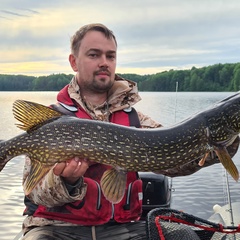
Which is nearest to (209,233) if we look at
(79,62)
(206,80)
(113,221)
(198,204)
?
(113,221)

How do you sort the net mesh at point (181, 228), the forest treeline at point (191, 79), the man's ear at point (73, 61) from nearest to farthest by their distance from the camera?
the net mesh at point (181, 228) → the man's ear at point (73, 61) → the forest treeline at point (191, 79)

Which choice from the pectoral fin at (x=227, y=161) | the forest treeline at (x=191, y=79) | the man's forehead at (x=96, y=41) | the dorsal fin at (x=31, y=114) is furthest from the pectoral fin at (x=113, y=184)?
the forest treeline at (x=191, y=79)

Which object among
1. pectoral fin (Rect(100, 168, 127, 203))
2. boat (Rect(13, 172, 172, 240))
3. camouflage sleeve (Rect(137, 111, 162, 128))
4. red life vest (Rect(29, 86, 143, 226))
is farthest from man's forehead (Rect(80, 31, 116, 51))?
boat (Rect(13, 172, 172, 240))

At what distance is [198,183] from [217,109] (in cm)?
581

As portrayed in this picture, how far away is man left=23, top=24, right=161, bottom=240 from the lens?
280cm

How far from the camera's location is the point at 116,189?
109 inches

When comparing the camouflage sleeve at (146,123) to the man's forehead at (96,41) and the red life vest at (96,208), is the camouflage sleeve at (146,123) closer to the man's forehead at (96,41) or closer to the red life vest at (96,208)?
the red life vest at (96,208)

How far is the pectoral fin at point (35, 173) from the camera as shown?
109 inches

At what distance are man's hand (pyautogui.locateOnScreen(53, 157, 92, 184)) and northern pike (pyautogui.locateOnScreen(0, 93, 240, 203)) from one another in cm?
4

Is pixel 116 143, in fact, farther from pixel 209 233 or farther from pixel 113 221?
pixel 209 233

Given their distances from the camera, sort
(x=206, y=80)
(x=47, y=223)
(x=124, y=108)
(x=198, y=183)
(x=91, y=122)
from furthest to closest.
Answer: (x=206, y=80)
(x=198, y=183)
(x=124, y=108)
(x=47, y=223)
(x=91, y=122)

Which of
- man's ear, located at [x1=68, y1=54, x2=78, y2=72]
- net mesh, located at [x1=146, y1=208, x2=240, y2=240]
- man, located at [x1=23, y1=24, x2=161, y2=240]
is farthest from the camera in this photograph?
man's ear, located at [x1=68, y1=54, x2=78, y2=72]

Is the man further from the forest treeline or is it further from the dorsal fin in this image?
the forest treeline

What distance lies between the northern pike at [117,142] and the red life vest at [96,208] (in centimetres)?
24
